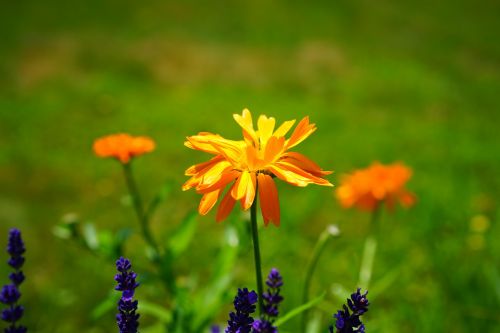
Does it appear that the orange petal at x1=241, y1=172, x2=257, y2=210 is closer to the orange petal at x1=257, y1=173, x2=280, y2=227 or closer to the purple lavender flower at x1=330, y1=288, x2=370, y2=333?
the orange petal at x1=257, y1=173, x2=280, y2=227

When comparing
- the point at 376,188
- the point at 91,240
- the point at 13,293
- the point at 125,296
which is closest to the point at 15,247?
the point at 13,293

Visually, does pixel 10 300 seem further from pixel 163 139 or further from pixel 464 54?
pixel 464 54

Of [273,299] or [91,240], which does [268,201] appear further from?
[91,240]

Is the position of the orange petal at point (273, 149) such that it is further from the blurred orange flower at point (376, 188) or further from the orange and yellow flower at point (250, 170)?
the blurred orange flower at point (376, 188)

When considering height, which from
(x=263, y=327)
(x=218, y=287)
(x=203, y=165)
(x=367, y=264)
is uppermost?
(x=367, y=264)

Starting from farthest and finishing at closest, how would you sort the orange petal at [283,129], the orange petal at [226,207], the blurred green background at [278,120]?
the blurred green background at [278,120], the orange petal at [283,129], the orange petal at [226,207]

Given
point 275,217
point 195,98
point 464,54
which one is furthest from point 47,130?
point 464,54

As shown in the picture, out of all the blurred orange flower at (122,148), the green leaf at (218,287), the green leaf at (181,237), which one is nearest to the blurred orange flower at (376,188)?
the green leaf at (218,287)
